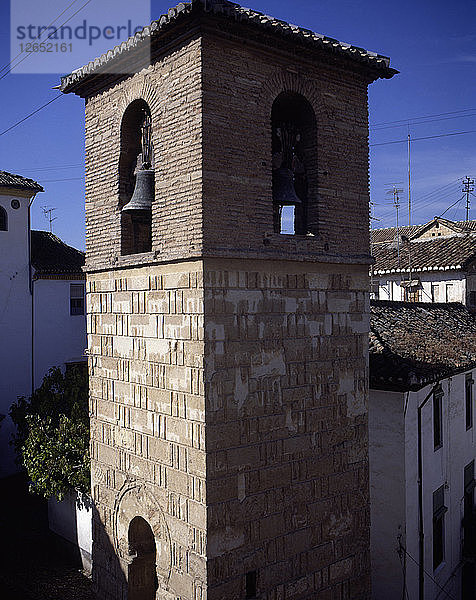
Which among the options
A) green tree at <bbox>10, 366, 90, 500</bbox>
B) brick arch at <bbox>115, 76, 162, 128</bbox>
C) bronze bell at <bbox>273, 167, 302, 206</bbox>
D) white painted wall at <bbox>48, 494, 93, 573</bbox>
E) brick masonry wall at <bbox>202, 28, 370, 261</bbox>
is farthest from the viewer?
white painted wall at <bbox>48, 494, 93, 573</bbox>

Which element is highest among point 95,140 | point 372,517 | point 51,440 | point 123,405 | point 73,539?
point 95,140

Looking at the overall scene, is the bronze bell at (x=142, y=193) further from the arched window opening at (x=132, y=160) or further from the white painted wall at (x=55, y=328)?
the white painted wall at (x=55, y=328)

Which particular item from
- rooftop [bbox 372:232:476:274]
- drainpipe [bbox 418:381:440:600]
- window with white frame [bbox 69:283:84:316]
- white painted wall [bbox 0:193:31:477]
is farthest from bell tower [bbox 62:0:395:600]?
rooftop [bbox 372:232:476:274]

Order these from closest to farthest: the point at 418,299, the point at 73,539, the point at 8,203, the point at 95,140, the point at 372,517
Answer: the point at 95,140
the point at 372,517
the point at 73,539
the point at 8,203
the point at 418,299

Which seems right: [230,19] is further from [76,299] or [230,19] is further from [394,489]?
[76,299]

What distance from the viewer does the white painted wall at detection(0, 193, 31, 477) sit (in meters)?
16.2

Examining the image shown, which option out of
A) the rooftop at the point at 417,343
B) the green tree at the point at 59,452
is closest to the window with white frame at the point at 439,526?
the rooftop at the point at 417,343

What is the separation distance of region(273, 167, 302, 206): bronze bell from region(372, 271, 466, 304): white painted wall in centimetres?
1270

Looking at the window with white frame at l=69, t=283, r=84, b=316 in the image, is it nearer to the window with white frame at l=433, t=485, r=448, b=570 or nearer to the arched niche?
the arched niche

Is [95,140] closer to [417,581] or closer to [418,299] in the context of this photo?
[417,581]

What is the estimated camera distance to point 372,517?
9.02 meters

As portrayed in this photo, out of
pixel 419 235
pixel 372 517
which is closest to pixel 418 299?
pixel 419 235

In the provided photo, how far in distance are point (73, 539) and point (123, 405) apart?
231 inches

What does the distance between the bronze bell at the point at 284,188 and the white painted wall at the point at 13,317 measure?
1172cm
